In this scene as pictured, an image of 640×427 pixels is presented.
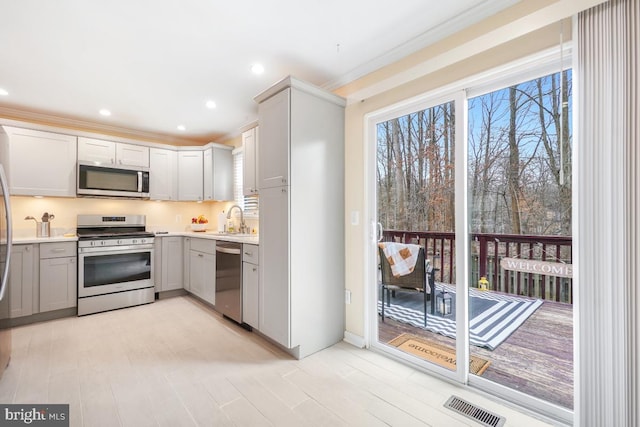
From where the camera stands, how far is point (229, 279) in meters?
3.16

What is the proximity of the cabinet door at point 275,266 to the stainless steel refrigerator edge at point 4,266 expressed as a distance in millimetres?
1826

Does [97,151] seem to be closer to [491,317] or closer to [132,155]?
[132,155]

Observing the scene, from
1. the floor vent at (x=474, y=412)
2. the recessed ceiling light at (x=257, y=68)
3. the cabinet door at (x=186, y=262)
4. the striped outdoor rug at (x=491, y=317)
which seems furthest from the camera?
the cabinet door at (x=186, y=262)

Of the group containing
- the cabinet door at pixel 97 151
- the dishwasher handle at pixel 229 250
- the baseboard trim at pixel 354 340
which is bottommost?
the baseboard trim at pixel 354 340

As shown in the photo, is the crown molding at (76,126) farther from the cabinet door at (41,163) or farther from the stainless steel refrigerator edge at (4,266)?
the stainless steel refrigerator edge at (4,266)

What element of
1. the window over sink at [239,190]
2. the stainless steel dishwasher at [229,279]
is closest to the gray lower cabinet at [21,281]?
the stainless steel dishwasher at [229,279]

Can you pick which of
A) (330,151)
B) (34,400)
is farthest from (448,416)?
(34,400)

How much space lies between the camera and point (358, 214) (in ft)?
8.78

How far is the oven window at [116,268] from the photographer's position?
351 centimetres

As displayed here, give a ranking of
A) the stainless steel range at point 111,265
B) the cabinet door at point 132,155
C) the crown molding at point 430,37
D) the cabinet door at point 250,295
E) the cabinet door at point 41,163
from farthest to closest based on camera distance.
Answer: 1. the cabinet door at point 132,155
2. the stainless steel range at point 111,265
3. the cabinet door at point 41,163
4. the cabinet door at point 250,295
5. the crown molding at point 430,37

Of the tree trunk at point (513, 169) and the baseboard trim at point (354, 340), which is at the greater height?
the tree trunk at point (513, 169)

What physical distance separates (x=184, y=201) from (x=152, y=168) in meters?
0.76

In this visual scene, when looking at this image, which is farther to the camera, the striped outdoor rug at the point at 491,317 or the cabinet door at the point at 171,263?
the cabinet door at the point at 171,263

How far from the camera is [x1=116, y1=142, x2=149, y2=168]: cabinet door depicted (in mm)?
4055
